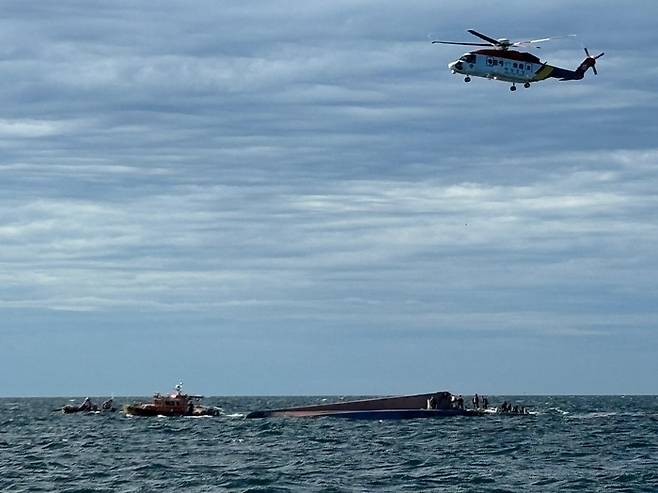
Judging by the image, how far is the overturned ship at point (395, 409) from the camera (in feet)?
493

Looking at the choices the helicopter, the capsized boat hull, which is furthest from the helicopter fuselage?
the capsized boat hull

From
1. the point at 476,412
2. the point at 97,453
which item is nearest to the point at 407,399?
the point at 476,412

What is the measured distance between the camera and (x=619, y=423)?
14288 cm

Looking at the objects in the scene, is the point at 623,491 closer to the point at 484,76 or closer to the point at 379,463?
the point at 379,463

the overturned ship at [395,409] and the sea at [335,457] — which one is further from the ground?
the overturned ship at [395,409]

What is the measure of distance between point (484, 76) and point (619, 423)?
63215mm

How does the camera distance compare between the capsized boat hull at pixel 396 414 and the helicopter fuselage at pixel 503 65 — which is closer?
the helicopter fuselage at pixel 503 65

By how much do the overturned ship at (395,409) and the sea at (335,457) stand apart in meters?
11.0

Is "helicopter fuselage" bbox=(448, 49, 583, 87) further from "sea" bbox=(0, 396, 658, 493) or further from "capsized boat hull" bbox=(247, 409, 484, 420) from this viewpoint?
"capsized boat hull" bbox=(247, 409, 484, 420)

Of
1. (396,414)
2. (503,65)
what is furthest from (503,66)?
(396,414)

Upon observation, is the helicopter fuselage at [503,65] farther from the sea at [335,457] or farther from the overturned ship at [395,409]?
the overturned ship at [395,409]

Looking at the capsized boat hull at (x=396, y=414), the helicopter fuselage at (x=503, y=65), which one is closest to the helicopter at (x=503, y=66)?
the helicopter fuselage at (x=503, y=65)

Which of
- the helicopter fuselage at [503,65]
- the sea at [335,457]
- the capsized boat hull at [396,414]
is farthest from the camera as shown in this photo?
the capsized boat hull at [396,414]

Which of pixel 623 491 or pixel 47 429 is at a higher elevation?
pixel 47 429
